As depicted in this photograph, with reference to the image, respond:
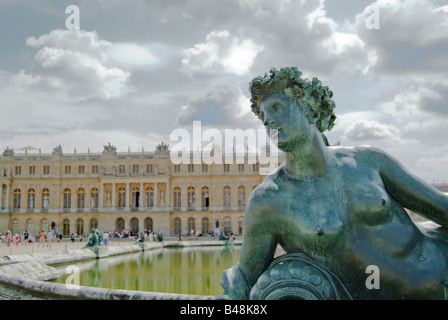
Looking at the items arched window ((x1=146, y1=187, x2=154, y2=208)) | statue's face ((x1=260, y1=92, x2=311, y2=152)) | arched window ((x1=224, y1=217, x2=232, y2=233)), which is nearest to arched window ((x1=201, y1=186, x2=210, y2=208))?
arched window ((x1=224, y1=217, x2=232, y2=233))

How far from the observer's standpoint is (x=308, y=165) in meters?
1.91

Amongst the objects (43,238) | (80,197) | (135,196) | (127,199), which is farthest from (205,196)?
(43,238)

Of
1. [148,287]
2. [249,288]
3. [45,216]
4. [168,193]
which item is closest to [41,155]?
[45,216]

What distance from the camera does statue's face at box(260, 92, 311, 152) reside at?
6.08 feet

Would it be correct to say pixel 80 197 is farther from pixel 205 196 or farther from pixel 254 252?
pixel 254 252

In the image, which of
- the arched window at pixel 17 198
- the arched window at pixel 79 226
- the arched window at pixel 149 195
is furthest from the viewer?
the arched window at pixel 17 198

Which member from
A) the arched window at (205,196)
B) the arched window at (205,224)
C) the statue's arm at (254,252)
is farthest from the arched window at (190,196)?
the statue's arm at (254,252)

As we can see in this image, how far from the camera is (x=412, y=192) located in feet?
6.35

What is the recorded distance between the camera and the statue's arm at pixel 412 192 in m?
1.91

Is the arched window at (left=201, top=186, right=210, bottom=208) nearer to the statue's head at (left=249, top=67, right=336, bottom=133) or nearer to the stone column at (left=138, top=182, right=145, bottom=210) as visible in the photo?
the stone column at (left=138, top=182, right=145, bottom=210)

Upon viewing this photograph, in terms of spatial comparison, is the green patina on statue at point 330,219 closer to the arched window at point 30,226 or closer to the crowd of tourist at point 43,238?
the crowd of tourist at point 43,238

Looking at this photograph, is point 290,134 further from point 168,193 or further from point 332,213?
point 168,193

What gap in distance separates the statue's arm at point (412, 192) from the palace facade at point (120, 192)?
48.8 m
